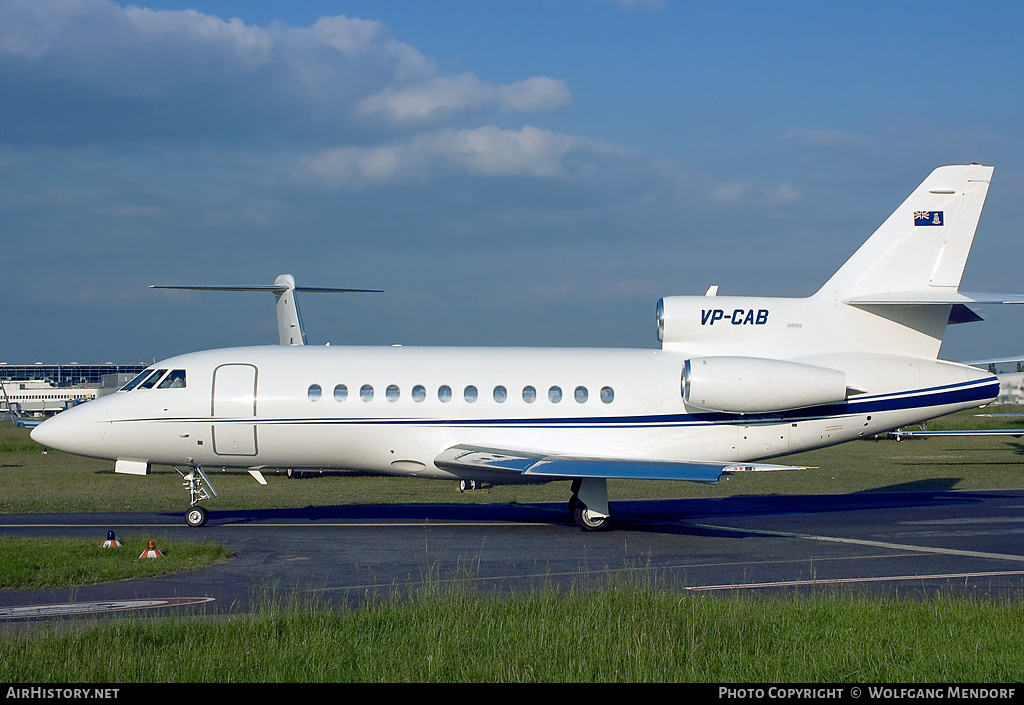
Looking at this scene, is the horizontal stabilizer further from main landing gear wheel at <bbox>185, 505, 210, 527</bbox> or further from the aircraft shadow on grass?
main landing gear wheel at <bbox>185, 505, 210, 527</bbox>

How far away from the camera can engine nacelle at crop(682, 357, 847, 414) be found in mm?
18641

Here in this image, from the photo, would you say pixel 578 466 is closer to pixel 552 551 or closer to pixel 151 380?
pixel 552 551

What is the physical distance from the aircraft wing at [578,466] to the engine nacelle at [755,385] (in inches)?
59.2

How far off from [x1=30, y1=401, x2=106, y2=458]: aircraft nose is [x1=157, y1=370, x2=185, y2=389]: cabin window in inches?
49.4

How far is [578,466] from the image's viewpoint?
17.4 m

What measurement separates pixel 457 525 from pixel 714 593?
8.47m

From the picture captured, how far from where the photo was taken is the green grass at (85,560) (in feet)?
42.0

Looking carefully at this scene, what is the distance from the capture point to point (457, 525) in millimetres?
19531

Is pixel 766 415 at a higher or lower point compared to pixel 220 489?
higher

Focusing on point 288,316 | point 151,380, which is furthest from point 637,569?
point 288,316

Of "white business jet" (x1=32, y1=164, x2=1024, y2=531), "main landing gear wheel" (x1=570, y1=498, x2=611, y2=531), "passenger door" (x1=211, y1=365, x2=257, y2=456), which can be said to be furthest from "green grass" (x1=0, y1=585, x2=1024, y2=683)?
"passenger door" (x1=211, y1=365, x2=257, y2=456)

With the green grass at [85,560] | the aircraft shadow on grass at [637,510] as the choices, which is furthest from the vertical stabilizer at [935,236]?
the green grass at [85,560]

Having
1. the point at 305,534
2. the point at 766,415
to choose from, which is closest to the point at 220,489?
the point at 305,534
